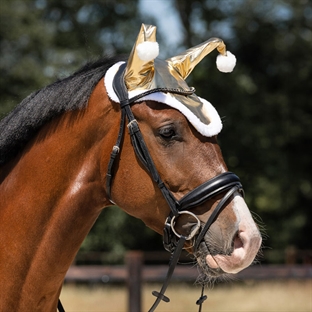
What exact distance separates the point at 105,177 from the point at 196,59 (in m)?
0.82

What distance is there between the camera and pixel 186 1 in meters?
18.8

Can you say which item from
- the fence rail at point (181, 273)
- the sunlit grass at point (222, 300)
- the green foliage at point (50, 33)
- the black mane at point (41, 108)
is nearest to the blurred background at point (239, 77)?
the green foliage at point (50, 33)

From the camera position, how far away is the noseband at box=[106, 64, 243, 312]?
246cm

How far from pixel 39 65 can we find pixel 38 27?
1212mm

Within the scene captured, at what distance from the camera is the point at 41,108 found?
9.19 feet

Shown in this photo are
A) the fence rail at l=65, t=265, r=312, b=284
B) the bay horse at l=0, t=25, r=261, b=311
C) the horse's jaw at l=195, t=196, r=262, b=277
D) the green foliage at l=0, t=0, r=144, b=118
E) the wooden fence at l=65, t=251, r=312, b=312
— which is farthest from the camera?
the green foliage at l=0, t=0, r=144, b=118

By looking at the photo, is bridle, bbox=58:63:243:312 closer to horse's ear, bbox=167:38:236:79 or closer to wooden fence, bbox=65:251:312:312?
horse's ear, bbox=167:38:236:79

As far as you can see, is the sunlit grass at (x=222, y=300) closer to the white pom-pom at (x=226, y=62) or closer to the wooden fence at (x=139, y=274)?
the wooden fence at (x=139, y=274)

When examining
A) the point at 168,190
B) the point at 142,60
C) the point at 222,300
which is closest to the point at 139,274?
the point at 222,300

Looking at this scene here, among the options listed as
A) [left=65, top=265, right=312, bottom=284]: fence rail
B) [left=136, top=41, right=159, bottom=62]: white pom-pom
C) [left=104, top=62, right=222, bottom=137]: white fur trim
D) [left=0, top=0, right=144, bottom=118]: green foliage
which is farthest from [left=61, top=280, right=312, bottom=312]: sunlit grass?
[left=0, top=0, right=144, bottom=118]: green foliage

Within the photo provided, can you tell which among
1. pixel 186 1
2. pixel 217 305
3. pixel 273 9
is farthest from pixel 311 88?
pixel 217 305

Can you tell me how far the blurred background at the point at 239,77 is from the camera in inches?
654

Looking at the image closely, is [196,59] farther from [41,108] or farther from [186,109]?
[41,108]

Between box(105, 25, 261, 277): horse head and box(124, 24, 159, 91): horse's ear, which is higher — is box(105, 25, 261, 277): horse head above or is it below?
below
